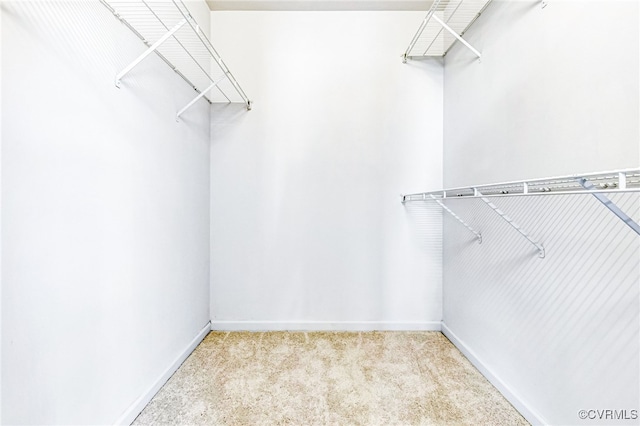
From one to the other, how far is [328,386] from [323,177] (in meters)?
1.42

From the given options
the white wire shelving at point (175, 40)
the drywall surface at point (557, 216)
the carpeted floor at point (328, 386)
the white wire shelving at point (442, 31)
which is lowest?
the carpeted floor at point (328, 386)

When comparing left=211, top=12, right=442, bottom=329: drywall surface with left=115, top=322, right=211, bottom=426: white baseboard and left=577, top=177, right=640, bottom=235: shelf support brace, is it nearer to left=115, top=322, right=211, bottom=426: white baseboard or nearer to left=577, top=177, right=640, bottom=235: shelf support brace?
left=115, top=322, right=211, bottom=426: white baseboard

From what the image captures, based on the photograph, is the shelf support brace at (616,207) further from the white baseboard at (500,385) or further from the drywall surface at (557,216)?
the white baseboard at (500,385)

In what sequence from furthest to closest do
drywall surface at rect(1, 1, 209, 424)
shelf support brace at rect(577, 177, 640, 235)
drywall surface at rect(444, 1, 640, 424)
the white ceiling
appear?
the white ceiling < drywall surface at rect(444, 1, 640, 424) < drywall surface at rect(1, 1, 209, 424) < shelf support brace at rect(577, 177, 640, 235)

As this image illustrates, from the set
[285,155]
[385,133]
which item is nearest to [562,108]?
[385,133]

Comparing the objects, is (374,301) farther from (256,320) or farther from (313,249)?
(256,320)

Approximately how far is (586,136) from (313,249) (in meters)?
1.68

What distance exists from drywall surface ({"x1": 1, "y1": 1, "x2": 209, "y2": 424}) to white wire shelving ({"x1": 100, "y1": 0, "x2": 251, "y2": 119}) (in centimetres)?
5

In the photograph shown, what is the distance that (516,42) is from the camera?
135cm

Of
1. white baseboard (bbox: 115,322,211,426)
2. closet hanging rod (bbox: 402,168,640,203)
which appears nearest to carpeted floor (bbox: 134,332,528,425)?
white baseboard (bbox: 115,322,211,426)

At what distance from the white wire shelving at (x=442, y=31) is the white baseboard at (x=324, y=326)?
6.41 ft

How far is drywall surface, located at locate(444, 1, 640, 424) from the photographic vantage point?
89 centimetres

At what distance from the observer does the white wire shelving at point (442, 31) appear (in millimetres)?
1738

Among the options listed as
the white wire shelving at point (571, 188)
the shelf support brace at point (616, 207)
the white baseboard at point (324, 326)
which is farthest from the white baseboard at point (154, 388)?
the shelf support brace at point (616, 207)
